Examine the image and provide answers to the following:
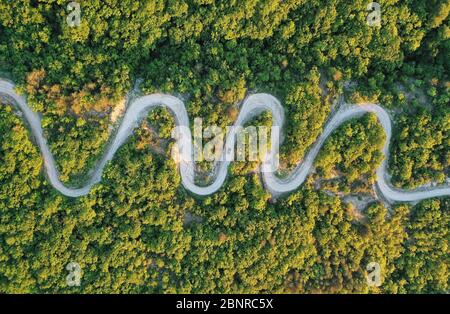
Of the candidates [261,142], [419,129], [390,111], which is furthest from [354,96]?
[261,142]

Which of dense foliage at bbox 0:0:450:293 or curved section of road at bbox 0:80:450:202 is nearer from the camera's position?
dense foliage at bbox 0:0:450:293

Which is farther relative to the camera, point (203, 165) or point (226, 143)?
point (226, 143)

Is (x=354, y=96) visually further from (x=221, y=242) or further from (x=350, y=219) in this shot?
(x=221, y=242)

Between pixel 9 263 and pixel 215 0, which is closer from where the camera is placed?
pixel 9 263

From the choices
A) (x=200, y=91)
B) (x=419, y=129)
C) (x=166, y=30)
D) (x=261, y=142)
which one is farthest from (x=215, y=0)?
(x=419, y=129)

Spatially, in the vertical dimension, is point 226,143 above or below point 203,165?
above

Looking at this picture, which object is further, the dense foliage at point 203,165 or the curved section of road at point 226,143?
the curved section of road at point 226,143

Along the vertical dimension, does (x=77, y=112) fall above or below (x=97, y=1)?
below

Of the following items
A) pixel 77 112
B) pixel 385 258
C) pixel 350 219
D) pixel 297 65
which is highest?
pixel 297 65
